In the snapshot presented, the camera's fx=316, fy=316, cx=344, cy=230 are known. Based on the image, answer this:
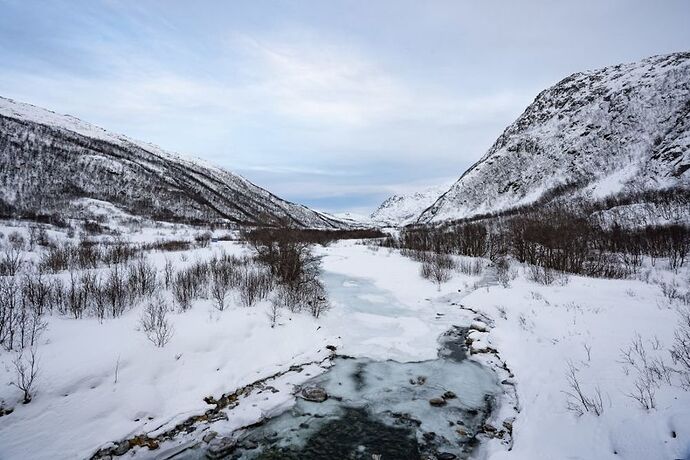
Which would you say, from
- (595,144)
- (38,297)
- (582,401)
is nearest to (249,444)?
(582,401)

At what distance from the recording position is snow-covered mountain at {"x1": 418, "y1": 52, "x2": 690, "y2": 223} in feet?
190

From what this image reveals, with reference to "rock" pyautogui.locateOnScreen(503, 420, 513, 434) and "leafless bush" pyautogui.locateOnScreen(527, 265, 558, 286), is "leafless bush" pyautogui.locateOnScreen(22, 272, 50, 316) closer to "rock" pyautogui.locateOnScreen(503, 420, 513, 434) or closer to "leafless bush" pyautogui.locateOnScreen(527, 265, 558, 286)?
"rock" pyautogui.locateOnScreen(503, 420, 513, 434)

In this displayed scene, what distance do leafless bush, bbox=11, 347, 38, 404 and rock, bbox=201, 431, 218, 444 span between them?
125 inches

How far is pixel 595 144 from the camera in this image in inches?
2943

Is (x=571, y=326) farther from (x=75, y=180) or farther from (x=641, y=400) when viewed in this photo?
(x=75, y=180)

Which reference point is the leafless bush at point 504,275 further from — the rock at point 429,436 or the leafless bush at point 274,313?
the rock at point 429,436

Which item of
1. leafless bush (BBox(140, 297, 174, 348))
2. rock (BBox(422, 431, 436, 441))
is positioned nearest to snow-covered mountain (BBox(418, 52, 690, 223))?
rock (BBox(422, 431, 436, 441))

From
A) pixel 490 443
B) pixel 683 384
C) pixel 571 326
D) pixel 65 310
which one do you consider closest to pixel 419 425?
pixel 490 443

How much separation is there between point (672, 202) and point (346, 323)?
40.8 metres

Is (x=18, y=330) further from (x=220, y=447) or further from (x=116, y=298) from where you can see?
(x=220, y=447)

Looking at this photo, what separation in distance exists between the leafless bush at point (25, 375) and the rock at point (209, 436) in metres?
3.18

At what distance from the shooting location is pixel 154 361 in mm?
7539

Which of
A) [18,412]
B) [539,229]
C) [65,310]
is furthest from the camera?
[539,229]

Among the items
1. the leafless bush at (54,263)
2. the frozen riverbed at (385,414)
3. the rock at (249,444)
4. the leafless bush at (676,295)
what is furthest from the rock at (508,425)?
the leafless bush at (54,263)
